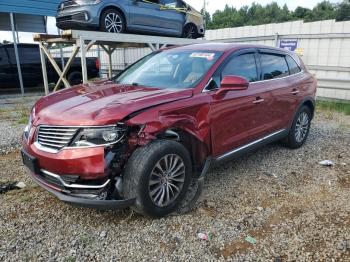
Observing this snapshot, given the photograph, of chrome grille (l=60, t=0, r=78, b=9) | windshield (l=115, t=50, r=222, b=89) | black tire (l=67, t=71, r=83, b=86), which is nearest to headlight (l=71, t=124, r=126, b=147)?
windshield (l=115, t=50, r=222, b=89)

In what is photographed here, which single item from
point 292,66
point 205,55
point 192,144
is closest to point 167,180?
point 192,144

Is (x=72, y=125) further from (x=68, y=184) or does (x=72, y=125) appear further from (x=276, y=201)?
(x=276, y=201)

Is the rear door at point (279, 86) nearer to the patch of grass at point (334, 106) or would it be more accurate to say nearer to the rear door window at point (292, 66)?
the rear door window at point (292, 66)

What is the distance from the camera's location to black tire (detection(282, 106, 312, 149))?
5160mm

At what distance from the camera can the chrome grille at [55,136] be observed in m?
2.72

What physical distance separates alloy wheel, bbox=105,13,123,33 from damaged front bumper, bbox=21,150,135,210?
19.3 feet

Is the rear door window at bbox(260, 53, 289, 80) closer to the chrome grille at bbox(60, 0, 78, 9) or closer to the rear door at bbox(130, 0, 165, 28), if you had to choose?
the rear door at bbox(130, 0, 165, 28)

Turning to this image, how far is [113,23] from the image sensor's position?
8.09 m

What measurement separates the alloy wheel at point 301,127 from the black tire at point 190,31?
628 cm

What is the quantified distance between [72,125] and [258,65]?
2722 mm

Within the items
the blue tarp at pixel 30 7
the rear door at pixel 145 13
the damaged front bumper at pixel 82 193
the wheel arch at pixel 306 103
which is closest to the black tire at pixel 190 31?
the rear door at pixel 145 13

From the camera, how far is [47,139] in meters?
2.88

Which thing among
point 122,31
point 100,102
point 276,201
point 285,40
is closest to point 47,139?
point 100,102

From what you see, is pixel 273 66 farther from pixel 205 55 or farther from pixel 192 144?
pixel 192 144
